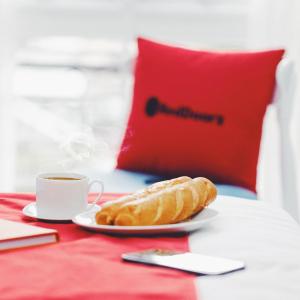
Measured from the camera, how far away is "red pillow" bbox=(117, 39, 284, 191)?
205 cm

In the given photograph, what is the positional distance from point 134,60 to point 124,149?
390 mm

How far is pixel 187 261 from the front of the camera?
2.90 feet

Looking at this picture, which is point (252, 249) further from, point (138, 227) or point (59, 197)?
point (59, 197)

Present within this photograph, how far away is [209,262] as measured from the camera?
0.89 m

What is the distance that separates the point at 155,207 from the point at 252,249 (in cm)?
17

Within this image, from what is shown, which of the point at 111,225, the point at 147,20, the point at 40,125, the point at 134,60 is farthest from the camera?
the point at 40,125

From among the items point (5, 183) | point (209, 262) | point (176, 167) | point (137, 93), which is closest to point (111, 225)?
point (209, 262)

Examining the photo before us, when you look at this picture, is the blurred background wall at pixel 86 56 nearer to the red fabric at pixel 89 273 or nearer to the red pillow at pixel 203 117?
the red pillow at pixel 203 117

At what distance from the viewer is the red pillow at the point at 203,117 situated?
205 centimetres

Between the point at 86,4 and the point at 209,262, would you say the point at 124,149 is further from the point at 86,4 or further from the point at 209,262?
the point at 209,262

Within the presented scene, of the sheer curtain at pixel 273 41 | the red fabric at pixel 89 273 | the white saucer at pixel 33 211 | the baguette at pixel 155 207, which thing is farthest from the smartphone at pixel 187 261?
the sheer curtain at pixel 273 41

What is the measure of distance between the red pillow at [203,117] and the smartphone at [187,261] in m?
1.14

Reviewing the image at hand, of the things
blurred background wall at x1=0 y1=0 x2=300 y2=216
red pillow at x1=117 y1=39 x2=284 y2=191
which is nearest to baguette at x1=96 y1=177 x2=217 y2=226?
red pillow at x1=117 y1=39 x2=284 y2=191

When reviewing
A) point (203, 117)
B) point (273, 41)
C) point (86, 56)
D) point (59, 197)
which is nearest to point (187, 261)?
point (59, 197)
